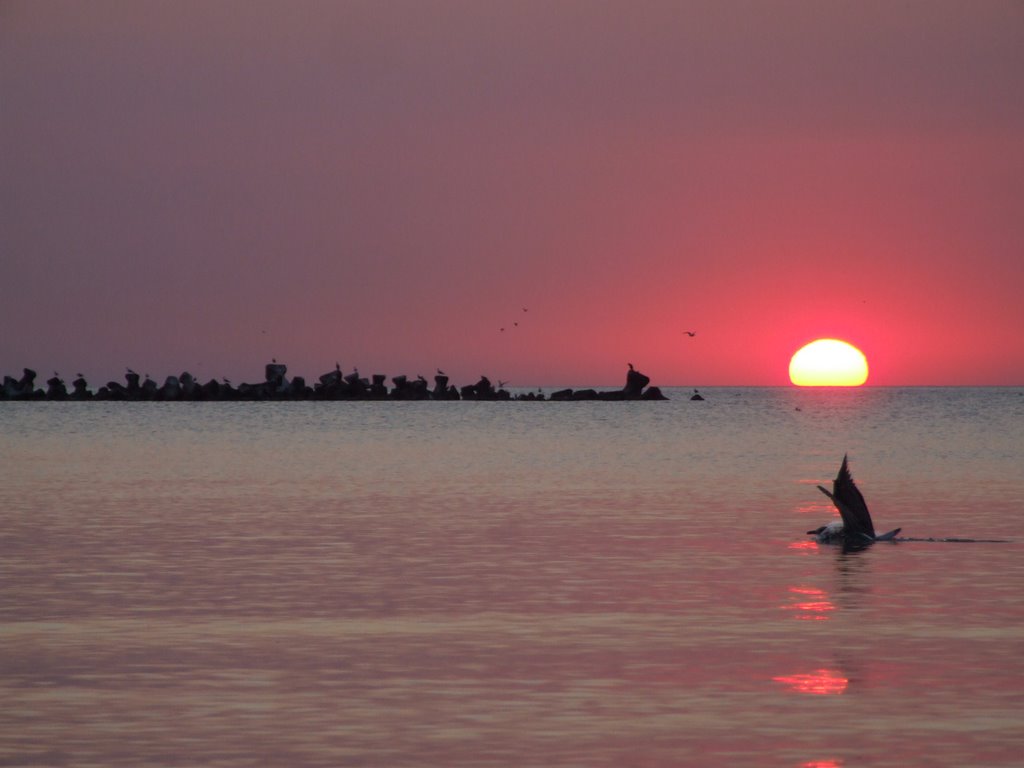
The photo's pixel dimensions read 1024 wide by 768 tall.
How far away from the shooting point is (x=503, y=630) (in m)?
24.9

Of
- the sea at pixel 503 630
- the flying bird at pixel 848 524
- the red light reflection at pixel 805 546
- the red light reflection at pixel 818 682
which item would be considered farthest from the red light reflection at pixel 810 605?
the flying bird at pixel 848 524

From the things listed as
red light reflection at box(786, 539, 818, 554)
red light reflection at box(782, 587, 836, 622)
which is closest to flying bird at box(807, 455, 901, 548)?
red light reflection at box(786, 539, 818, 554)

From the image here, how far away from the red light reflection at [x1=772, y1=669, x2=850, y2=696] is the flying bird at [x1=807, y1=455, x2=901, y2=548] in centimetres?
1772

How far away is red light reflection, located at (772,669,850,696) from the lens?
20234 millimetres

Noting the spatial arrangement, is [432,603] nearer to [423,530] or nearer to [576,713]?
[576,713]

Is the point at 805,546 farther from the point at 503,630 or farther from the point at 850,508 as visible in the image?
the point at 503,630

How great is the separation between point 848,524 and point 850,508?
0.42 m

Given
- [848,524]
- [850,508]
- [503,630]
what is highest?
[850,508]

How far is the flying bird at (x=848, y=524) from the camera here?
128 ft

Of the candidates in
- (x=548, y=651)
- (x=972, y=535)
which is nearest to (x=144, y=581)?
(x=548, y=651)

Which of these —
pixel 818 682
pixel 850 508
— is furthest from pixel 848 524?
pixel 818 682

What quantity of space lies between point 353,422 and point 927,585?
143555 mm

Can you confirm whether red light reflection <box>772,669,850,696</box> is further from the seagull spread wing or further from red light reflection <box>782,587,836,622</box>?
the seagull spread wing

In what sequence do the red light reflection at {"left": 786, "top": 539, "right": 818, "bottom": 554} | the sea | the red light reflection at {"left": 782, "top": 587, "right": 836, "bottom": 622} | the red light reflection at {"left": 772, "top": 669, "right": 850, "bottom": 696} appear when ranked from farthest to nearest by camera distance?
the red light reflection at {"left": 786, "top": 539, "right": 818, "bottom": 554} < the red light reflection at {"left": 782, "top": 587, "right": 836, "bottom": 622} < the red light reflection at {"left": 772, "top": 669, "right": 850, "bottom": 696} < the sea
